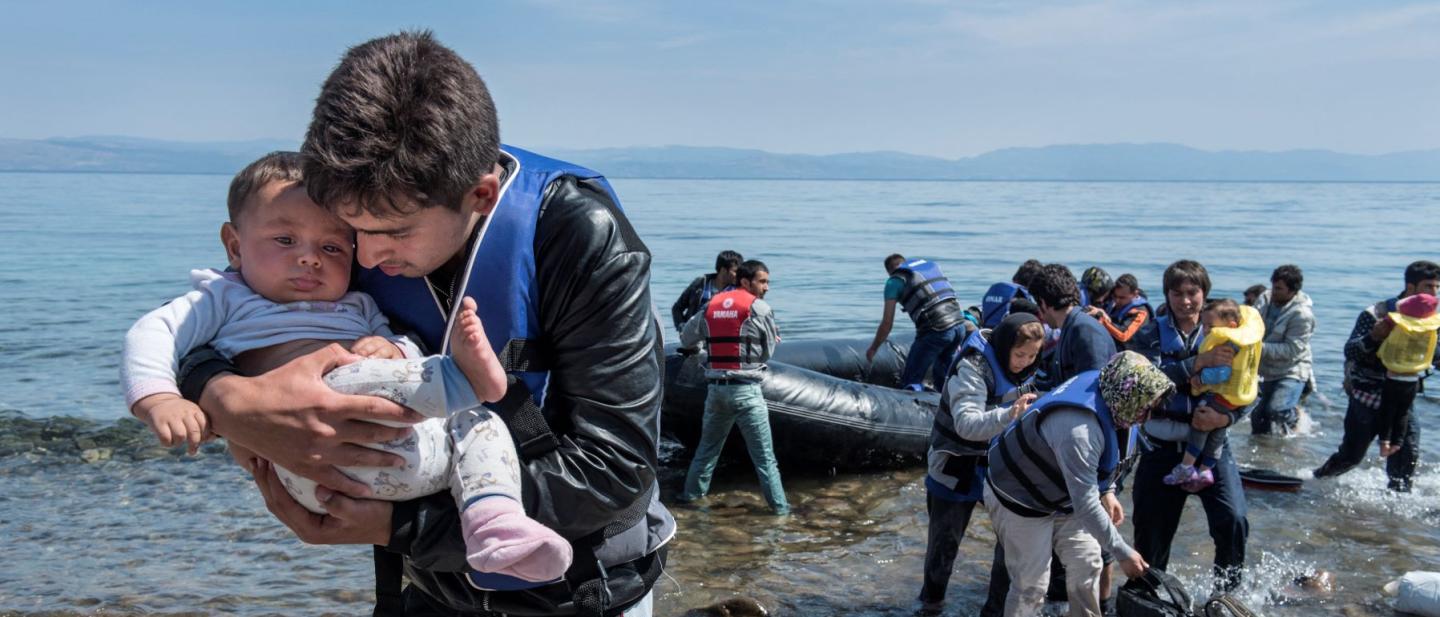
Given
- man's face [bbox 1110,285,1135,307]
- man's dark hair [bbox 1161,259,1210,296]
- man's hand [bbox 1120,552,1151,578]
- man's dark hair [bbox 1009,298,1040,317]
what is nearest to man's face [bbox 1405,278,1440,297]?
man's face [bbox 1110,285,1135,307]

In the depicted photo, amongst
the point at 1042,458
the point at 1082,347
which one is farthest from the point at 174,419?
the point at 1082,347

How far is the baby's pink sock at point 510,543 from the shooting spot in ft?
5.60

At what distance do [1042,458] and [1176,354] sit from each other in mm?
1736

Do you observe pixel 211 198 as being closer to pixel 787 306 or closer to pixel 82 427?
pixel 787 306

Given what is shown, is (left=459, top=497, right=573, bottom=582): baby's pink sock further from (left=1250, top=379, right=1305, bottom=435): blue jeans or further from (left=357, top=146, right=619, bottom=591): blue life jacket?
(left=1250, top=379, right=1305, bottom=435): blue jeans

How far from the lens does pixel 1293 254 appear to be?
118 feet

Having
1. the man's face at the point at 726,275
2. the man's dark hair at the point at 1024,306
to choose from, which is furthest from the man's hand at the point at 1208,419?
the man's face at the point at 726,275

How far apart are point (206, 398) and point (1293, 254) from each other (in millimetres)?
39126

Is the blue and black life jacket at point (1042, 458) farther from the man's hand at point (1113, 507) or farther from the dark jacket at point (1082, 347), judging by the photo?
the dark jacket at point (1082, 347)

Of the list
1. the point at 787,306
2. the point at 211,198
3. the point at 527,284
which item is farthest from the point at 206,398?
the point at 211,198

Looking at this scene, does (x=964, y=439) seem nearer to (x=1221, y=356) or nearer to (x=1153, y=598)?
(x=1153, y=598)

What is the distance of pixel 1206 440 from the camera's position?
5.58 metres

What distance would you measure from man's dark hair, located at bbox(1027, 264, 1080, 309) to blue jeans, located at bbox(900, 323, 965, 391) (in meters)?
3.89

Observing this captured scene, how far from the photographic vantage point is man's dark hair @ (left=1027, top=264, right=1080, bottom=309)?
252 inches
